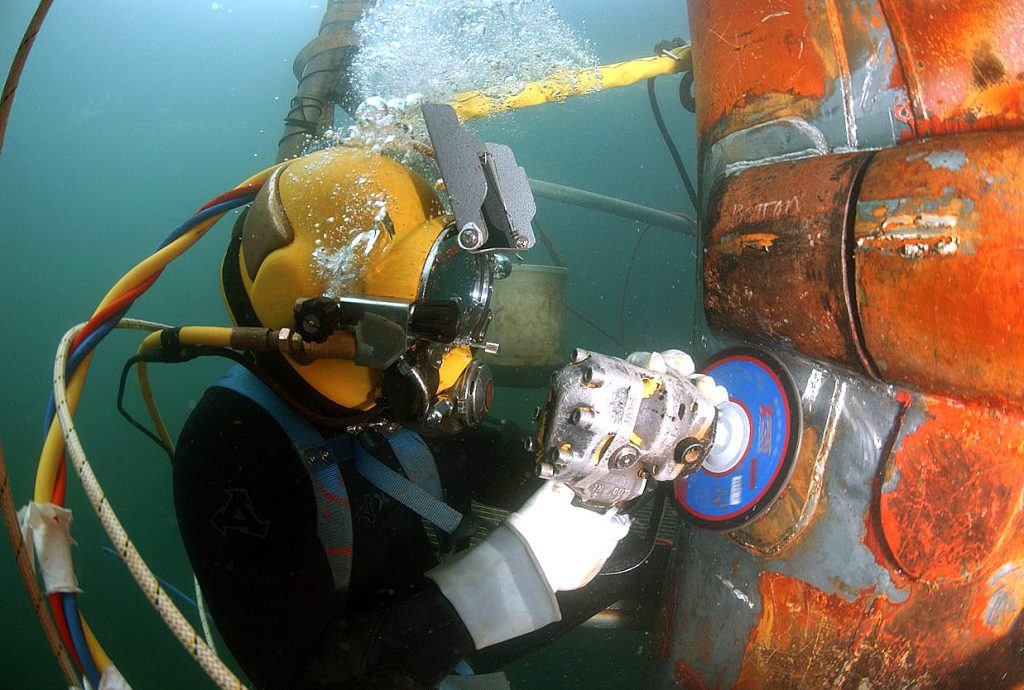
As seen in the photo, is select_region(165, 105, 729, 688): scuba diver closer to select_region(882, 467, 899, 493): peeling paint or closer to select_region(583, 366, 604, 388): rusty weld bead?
select_region(583, 366, 604, 388): rusty weld bead

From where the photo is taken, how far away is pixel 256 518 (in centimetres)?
154

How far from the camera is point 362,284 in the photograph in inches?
60.9

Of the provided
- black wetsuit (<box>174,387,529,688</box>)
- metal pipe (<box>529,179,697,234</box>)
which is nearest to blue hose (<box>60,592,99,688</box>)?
black wetsuit (<box>174,387,529,688</box>)

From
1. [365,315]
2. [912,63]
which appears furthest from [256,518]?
[912,63]

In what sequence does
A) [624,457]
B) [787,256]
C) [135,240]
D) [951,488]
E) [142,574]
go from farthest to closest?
[135,240] < [787,256] < [951,488] < [624,457] < [142,574]

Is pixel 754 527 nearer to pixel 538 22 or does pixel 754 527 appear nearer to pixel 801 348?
pixel 801 348

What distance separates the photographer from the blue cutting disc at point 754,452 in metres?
1.57

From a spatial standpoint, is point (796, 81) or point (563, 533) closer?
point (563, 533)

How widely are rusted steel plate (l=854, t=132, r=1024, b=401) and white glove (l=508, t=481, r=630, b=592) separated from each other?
947mm

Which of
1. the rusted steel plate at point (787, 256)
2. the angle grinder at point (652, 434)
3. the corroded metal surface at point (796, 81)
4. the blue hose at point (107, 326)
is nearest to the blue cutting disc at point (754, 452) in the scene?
the angle grinder at point (652, 434)

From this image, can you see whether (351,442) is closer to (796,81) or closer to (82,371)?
(82,371)

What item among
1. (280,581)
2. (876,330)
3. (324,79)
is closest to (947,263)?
(876,330)

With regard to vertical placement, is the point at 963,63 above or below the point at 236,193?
above

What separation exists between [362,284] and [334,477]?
0.64 metres
